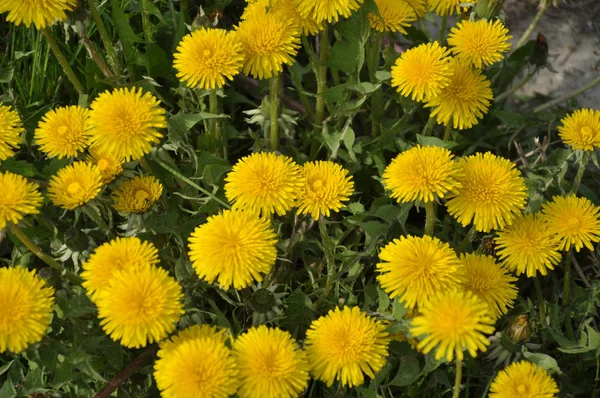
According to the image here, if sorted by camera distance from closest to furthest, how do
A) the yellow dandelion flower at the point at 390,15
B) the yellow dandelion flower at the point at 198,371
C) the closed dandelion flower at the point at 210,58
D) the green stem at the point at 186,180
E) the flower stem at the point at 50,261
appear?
the yellow dandelion flower at the point at 198,371 → the flower stem at the point at 50,261 → the closed dandelion flower at the point at 210,58 → the green stem at the point at 186,180 → the yellow dandelion flower at the point at 390,15

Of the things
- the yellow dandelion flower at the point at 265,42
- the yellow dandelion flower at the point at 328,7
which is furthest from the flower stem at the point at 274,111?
the yellow dandelion flower at the point at 328,7

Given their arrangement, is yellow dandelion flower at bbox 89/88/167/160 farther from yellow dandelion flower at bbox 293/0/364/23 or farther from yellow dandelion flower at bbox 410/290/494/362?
yellow dandelion flower at bbox 410/290/494/362

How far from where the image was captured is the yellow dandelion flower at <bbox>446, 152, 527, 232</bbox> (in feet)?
6.02

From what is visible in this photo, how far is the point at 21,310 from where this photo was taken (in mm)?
1547

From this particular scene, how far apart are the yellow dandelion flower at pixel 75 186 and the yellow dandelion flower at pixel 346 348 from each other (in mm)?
698

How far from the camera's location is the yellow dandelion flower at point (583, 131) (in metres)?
1.99

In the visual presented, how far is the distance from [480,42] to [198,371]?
1248mm

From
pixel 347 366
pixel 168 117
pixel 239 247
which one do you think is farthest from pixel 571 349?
pixel 168 117

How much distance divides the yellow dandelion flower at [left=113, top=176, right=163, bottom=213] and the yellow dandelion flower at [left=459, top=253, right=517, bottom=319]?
87 centimetres

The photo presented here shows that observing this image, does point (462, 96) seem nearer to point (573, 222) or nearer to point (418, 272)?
point (573, 222)

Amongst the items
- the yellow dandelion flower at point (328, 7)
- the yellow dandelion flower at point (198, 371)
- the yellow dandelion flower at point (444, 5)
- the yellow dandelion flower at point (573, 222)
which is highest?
the yellow dandelion flower at point (444, 5)

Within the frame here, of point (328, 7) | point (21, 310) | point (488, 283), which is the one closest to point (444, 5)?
point (328, 7)

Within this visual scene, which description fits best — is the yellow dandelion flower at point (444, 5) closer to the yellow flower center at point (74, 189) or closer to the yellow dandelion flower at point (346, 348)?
the yellow dandelion flower at point (346, 348)

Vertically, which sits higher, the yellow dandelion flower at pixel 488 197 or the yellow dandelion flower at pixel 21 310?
the yellow dandelion flower at pixel 488 197
